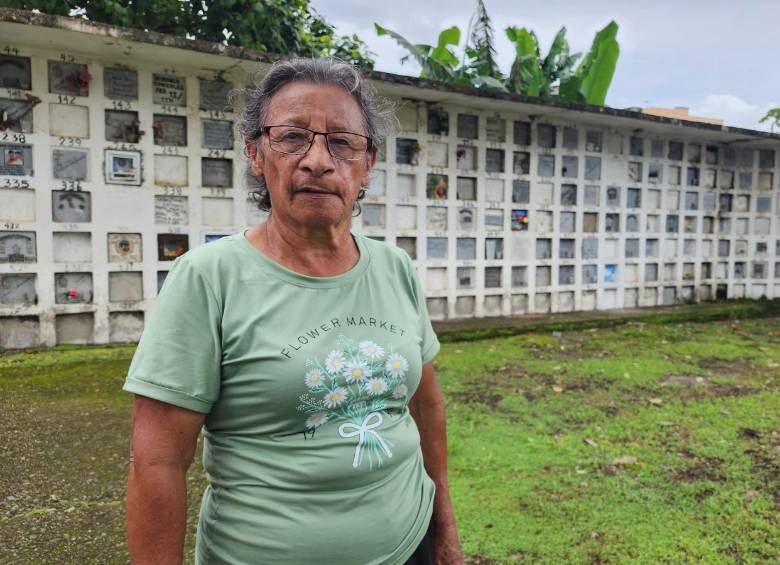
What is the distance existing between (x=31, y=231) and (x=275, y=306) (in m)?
3.67

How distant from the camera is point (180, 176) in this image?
4.41 m

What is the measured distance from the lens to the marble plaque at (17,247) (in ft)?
12.7

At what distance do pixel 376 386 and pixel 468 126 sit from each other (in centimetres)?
481

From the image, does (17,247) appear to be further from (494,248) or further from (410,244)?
(494,248)

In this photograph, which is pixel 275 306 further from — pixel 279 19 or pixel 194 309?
pixel 279 19

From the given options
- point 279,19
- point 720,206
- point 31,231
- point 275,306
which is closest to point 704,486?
point 275,306

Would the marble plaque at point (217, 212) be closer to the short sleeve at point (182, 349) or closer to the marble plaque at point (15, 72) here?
the marble plaque at point (15, 72)

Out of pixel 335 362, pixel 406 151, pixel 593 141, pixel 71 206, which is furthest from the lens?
pixel 593 141

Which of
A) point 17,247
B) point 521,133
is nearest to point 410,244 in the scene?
point 521,133

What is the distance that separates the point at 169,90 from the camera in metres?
4.32

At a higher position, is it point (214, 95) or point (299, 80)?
point (214, 95)

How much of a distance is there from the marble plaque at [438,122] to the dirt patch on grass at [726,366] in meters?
2.91

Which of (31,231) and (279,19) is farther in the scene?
(279,19)

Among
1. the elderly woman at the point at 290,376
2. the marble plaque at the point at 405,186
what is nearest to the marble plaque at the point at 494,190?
the marble plaque at the point at 405,186
